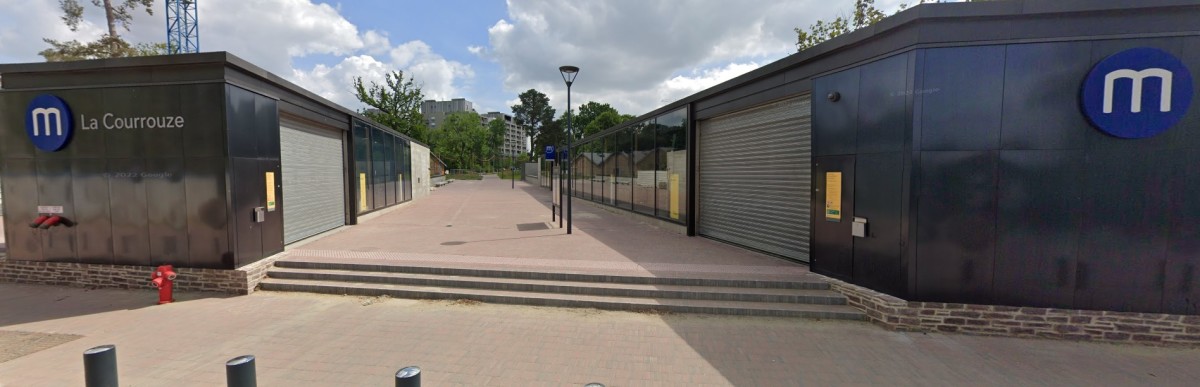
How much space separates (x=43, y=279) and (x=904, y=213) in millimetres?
13529

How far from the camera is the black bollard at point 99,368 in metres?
3.29

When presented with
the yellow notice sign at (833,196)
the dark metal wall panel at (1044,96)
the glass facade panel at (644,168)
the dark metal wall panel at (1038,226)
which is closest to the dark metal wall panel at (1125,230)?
the dark metal wall panel at (1038,226)

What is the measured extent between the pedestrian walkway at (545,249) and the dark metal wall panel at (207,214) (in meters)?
1.30

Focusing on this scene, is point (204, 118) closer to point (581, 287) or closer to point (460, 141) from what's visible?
point (581, 287)

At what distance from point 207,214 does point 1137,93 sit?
12.5 m

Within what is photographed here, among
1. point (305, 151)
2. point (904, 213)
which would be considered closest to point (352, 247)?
point (305, 151)

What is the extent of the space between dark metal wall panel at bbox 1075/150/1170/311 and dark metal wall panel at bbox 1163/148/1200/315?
61mm

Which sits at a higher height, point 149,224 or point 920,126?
point 920,126

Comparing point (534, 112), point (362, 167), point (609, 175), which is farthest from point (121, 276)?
point (534, 112)

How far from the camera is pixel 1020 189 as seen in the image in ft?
18.0

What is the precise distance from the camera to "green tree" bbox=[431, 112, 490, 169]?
225 ft

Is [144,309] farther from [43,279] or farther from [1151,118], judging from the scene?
[1151,118]

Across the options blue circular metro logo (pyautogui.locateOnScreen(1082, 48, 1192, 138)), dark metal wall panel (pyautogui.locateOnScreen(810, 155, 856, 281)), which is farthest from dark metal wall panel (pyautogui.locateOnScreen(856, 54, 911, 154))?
blue circular metro logo (pyautogui.locateOnScreen(1082, 48, 1192, 138))

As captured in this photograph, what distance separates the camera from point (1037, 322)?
18.4ft
